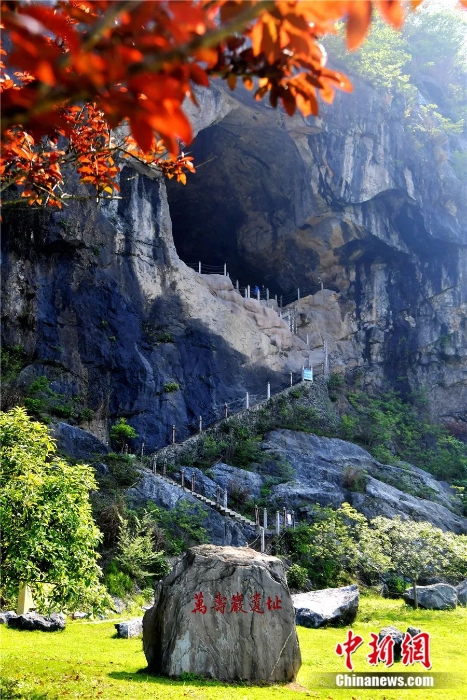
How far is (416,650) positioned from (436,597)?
601 cm

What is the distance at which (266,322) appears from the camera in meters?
25.6

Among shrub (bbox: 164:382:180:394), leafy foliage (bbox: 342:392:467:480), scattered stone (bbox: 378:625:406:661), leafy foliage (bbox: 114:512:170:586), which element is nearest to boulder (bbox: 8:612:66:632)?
leafy foliage (bbox: 114:512:170:586)

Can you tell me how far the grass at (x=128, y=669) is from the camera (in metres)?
5.45

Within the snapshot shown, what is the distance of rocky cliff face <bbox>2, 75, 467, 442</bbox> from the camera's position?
64.7 feet

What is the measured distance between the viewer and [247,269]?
28719mm

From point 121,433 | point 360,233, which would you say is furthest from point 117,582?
point 360,233

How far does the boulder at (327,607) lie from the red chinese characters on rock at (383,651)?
10.9ft

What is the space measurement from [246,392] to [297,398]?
2106 millimetres

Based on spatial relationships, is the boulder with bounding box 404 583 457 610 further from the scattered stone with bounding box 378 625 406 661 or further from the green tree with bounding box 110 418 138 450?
the green tree with bounding box 110 418 138 450

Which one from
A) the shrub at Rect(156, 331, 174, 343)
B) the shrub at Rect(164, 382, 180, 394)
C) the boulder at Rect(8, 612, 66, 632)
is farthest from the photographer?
the shrub at Rect(156, 331, 174, 343)

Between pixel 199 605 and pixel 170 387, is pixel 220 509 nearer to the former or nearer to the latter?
pixel 170 387

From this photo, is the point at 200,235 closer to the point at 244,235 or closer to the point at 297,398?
the point at 244,235

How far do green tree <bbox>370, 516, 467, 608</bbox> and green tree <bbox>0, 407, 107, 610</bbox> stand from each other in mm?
8770

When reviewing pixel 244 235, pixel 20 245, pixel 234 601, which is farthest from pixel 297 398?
pixel 234 601
